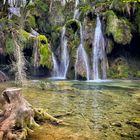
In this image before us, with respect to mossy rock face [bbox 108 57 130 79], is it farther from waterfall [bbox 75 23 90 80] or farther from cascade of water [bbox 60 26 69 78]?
cascade of water [bbox 60 26 69 78]

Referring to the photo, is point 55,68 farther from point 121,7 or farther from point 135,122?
point 135,122

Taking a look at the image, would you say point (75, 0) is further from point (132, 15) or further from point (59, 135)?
point (59, 135)

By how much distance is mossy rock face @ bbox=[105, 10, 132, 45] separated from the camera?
21.3 m

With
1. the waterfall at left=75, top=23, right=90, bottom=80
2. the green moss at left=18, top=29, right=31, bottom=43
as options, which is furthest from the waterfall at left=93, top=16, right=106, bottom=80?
the green moss at left=18, top=29, right=31, bottom=43

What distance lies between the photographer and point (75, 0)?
25.4m

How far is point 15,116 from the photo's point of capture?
7367 millimetres

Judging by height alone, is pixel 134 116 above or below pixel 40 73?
below

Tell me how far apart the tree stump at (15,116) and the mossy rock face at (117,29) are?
14.2 m

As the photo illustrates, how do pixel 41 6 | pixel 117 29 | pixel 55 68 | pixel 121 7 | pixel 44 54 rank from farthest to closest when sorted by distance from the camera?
pixel 41 6
pixel 121 7
pixel 117 29
pixel 55 68
pixel 44 54

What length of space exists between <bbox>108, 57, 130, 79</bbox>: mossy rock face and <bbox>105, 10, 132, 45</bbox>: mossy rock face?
5.35 ft

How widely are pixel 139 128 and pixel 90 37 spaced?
1409 cm

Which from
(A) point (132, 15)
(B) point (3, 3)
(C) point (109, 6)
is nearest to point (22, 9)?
(B) point (3, 3)

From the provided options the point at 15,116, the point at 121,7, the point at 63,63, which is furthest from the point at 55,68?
the point at 15,116

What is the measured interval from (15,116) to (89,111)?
317 cm
